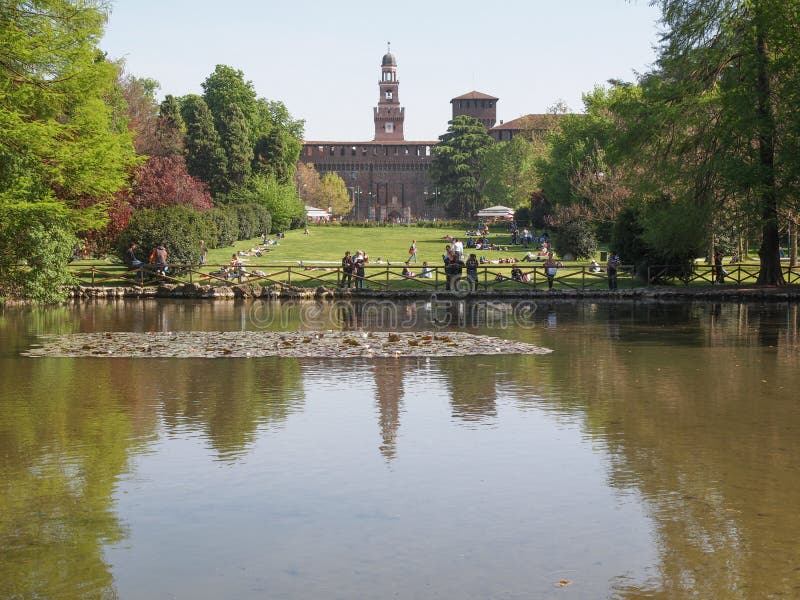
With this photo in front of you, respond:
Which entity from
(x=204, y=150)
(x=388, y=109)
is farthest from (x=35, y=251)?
(x=388, y=109)

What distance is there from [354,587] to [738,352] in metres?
13.6

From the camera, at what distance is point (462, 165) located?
4547 inches

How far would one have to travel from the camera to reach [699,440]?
1057 centimetres

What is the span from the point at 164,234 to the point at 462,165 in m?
76.2

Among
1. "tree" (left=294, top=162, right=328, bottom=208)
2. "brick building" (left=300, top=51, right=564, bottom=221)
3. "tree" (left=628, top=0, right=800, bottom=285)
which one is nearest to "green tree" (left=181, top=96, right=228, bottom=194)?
"tree" (left=628, top=0, right=800, bottom=285)

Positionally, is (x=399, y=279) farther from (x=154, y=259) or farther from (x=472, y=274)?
(x=154, y=259)

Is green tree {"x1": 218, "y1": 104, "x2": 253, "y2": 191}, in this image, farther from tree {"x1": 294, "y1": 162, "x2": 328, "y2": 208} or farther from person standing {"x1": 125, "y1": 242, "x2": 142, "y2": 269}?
tree {"x1": 294, "y1": 162, "x2": 328, "y2": 208}

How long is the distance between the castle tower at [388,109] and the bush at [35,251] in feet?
484

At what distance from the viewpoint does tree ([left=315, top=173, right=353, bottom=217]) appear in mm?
132875

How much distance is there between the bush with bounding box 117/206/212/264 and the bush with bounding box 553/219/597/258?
2223 centimetres

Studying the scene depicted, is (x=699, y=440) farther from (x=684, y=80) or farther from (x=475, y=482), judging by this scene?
(x=684, y=80)

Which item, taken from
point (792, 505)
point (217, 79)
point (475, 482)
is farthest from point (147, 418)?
point (217, 79)

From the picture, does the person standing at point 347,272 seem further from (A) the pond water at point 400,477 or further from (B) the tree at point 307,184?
(B) the tree at point 307,184

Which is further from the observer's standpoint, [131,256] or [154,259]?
[131,256]
